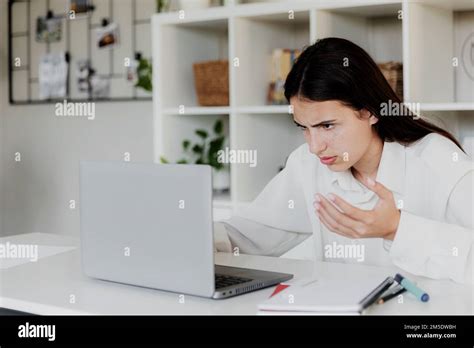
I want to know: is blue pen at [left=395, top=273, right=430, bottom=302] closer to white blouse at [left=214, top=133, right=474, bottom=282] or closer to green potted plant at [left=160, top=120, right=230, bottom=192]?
white blouse at [left=214, top=133, right=474, bottom=282]

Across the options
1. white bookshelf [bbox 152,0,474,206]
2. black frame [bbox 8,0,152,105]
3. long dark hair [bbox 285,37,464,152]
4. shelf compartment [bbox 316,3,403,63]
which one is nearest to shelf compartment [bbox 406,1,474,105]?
white bookshelf [bbox 152,0,474,206]

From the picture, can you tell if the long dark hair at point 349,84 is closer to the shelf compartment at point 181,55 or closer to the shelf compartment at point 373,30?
the shelf compartment at point 373,30

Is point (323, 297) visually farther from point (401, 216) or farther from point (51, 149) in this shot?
point (51, 149)

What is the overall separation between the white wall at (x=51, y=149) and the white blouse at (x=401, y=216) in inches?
71.2

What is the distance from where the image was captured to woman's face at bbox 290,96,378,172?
1812 mm

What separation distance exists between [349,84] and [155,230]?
0.72m

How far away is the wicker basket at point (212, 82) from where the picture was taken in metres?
3.15

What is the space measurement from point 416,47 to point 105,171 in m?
1.54

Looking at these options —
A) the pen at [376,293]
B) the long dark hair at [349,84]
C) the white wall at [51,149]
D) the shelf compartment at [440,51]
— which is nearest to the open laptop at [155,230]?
the pen at [376,293]

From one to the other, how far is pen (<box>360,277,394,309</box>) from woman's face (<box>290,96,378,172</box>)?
20.9 inches

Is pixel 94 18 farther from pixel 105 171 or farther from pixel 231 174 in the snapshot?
pixel 105 171

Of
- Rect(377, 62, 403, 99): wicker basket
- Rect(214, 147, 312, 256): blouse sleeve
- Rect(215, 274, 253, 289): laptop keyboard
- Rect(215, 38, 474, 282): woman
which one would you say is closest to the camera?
Rect(215, 274, 253, 289): laptop keyboard

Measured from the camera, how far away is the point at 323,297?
4.08ft
